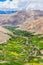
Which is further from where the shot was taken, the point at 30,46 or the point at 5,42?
the point at 5,42

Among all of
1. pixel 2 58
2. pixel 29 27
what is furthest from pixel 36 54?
pixel 29 27

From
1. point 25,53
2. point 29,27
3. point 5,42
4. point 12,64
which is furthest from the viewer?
point 29,27

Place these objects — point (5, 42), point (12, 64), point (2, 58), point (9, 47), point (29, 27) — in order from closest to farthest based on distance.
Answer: point (12, 64) < point (2, 58) < point (9, 47) < point (5, 42) < point (29, 27)

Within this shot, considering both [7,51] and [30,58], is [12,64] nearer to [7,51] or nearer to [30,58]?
[30,58]

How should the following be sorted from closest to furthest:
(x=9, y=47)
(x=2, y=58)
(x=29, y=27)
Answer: (x=2, y=58), (x=9, y=47), (x=29, y=27)

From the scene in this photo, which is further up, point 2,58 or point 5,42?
point 5,42

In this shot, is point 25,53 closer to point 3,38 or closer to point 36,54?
point 36,54

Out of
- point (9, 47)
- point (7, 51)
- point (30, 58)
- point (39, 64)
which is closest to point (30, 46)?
point (9, 47)

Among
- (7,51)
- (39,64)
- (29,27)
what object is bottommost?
(39,64)

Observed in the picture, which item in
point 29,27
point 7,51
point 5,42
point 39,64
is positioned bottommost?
point 39,64
